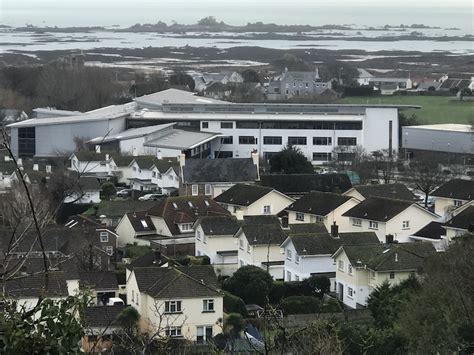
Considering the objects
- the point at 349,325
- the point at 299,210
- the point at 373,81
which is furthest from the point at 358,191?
the point at 373,81

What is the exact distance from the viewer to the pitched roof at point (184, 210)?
50.6ft

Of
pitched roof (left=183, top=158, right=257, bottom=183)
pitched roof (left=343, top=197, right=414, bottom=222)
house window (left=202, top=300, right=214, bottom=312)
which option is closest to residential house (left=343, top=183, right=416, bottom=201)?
pitched roof (left=343, top=197, right=414, bottom=222)

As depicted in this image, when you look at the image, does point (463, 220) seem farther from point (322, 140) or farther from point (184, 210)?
point (322, 140)

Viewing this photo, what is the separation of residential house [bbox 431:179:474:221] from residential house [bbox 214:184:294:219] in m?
2.02

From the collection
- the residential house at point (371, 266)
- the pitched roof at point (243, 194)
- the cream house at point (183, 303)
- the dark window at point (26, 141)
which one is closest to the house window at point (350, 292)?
the residential house at point (371, 266)

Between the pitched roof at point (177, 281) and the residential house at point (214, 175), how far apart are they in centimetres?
692

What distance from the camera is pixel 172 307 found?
1036 cm

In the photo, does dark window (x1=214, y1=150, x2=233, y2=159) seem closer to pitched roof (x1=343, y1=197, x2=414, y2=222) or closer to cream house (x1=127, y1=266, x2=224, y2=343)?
pitched roof (x1=343, y1=197, x2=414, y2=222)

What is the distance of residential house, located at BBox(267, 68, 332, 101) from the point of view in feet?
131

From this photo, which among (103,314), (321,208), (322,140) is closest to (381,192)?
(321,208)

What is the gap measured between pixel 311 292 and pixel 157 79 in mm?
28029

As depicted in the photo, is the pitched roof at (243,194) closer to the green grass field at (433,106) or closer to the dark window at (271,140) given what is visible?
the dark window at (271,140)

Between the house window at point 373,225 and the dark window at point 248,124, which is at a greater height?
the house window at point 373,225

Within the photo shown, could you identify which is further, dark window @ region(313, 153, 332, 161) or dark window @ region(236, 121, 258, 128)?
dark window @ region(236, 121, 258, 128)
